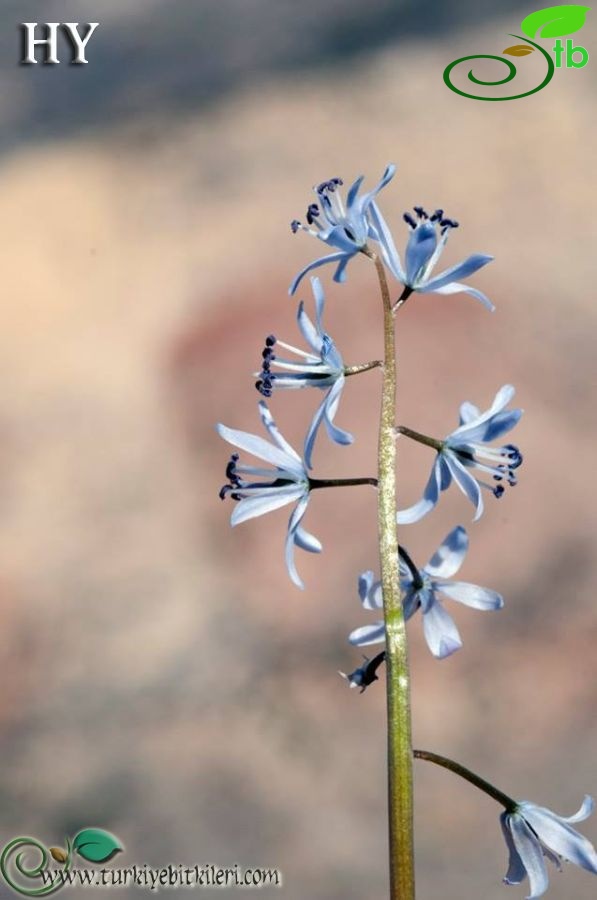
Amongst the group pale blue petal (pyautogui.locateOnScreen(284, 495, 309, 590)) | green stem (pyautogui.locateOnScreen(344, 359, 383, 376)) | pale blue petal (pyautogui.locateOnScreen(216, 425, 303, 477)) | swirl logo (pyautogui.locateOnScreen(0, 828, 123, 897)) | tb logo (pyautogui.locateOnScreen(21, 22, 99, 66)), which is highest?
tb logo (pyautogui.locateOnScreen(21, 22, 99, 66))

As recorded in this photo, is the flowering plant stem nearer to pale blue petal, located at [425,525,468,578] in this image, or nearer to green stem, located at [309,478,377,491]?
green stem, located at [309,478,377,491]

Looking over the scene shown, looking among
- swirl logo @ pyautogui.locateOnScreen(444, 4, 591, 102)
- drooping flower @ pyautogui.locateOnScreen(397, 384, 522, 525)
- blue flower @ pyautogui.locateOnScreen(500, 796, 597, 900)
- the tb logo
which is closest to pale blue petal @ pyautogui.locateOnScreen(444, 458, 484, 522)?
drooping flower @ pyautogui.locateOnScreen(397, 384, 522, 525)

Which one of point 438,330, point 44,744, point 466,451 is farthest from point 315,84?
point 466,451

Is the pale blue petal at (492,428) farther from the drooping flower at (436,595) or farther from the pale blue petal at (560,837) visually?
the pale blue petal at (560,837)

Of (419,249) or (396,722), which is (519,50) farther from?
(396,722)

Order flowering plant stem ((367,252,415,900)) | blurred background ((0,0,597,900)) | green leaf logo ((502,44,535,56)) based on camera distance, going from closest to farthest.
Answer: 1. flowering plant stem ((367,252,415,900))
2. blurred background ((0,0,597,900))
3. green leaf logo ((502,44,535,56))

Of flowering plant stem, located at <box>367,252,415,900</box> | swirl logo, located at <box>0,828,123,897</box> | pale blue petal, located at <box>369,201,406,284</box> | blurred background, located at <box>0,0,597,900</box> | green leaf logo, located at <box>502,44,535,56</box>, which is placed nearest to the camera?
flowering plant stem, located at <box>367,252,415,900</box>
